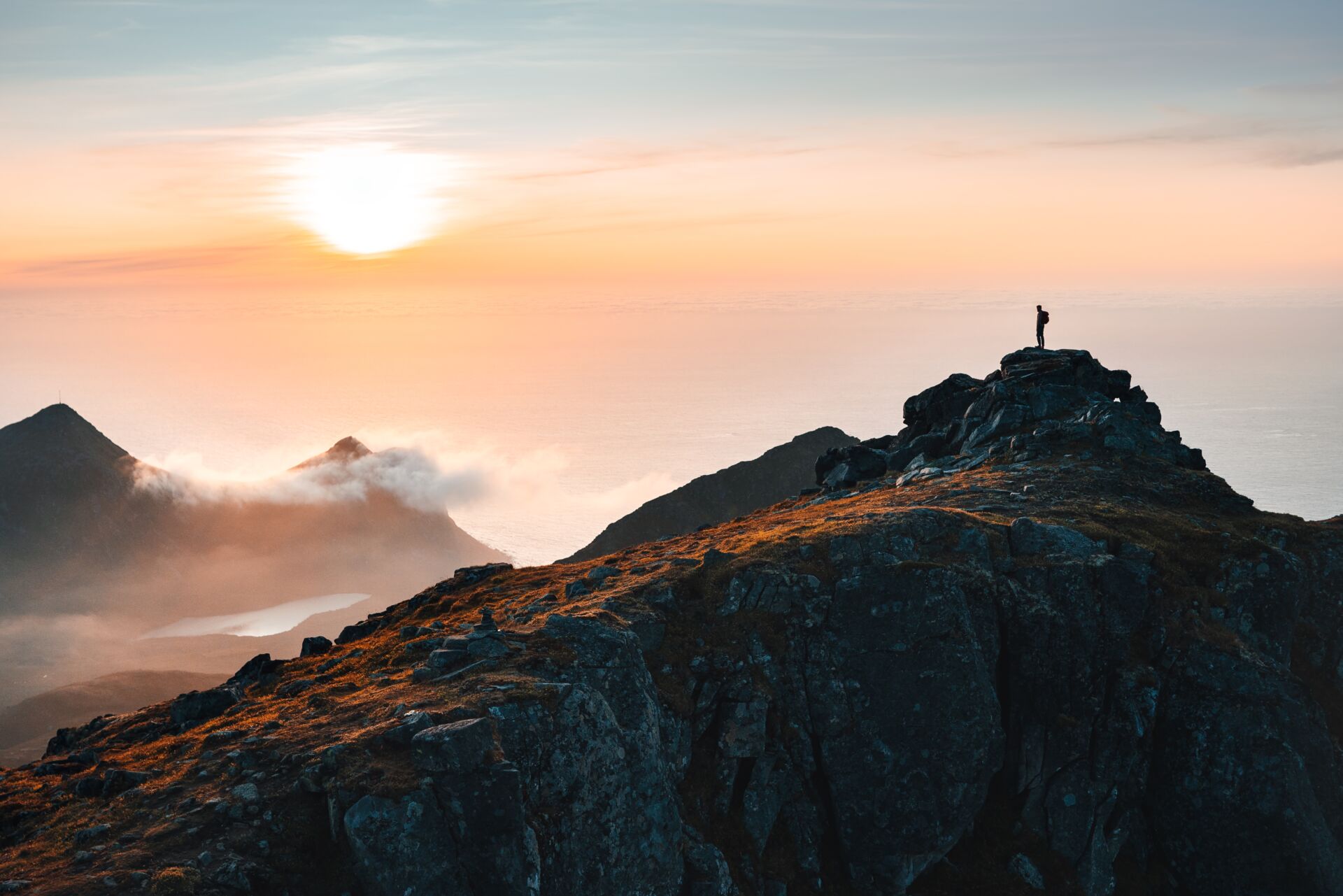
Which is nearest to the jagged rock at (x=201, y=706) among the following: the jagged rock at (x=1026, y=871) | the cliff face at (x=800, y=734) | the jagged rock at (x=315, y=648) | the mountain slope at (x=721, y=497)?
the cliff face at (x=800, y=734)

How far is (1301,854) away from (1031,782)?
1227 centimetres

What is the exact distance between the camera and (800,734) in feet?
152

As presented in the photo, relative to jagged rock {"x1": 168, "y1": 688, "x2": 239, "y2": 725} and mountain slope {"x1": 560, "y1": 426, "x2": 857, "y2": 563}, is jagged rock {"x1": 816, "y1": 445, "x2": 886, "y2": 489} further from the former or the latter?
mountain slope {"x1": 560, "y1": 426, "x2": 857, "y2": 563}

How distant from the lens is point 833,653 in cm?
4772

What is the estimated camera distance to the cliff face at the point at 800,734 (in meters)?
32.7

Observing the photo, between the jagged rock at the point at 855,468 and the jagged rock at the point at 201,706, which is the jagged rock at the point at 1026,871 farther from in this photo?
the jagged rock at the point at 855,468

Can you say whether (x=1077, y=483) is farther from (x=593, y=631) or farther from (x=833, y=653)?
(x=593, y=631)

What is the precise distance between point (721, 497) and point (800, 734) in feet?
369

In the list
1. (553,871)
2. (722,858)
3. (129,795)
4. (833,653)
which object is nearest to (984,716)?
(833,653)

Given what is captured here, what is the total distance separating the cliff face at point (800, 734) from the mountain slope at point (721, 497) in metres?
94.4

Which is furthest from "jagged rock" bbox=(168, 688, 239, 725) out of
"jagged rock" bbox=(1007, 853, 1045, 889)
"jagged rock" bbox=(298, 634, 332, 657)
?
"jagged rock" bbox=(1007, 853, 1045, 889)

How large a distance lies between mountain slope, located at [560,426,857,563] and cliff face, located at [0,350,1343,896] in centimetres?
9443

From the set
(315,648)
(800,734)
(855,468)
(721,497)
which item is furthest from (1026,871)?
(721,497)

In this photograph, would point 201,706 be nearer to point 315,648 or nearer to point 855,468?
point 315,648
